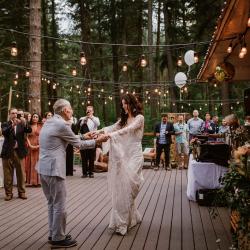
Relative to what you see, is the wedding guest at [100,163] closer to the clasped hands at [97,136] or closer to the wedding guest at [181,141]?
the wedding guest at [181,141]

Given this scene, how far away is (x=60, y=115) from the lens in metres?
5.40

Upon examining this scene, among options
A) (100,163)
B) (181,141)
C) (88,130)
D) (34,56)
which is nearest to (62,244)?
(88,130)

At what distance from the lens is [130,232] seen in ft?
19.7

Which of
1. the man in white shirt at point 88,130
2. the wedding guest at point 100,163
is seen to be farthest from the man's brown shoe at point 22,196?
the wedding guest at point 100,163

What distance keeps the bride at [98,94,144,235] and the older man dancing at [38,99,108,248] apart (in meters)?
0.85

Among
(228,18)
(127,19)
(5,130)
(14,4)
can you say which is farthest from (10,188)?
(127,19)

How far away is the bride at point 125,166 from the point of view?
19.7ft

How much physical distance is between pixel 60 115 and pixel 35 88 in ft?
25.5

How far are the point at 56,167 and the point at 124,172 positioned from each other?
3.92 ft

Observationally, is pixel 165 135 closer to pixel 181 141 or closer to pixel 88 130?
pixel 181 141

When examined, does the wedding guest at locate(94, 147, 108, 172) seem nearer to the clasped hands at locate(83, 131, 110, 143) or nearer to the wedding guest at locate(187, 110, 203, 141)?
the wedding guest at locate(187, 110, 203, 141)

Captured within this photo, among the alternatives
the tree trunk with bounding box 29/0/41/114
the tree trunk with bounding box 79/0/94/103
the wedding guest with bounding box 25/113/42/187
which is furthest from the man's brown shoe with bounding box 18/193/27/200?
the tree trunk with bounding box 79/0/94/103

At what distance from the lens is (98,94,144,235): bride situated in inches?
237

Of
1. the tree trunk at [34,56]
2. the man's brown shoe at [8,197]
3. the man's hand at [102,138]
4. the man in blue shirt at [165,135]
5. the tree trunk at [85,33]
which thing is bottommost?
the man's brown shoe at [8,197]
